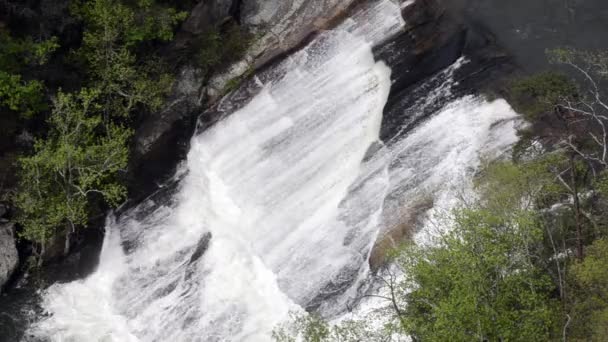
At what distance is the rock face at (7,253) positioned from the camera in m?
33.8

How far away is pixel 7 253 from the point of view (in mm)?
33969

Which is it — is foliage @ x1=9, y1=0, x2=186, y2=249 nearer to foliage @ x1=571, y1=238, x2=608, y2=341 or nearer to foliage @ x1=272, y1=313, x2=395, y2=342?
foliage @ x1=272, y1=313, x2=395, y2=342

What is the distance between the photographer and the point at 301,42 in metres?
36.9

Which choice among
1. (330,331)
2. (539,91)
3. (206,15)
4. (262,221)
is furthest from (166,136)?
(539,91)

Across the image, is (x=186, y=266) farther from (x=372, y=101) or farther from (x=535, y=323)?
(x=535, y=323)

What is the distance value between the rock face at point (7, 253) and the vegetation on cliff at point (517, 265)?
1221 centimetres

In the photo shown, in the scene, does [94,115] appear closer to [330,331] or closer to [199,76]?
[199,76]

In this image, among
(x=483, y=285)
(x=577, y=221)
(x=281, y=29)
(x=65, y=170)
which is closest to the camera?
(x=483, y=285)

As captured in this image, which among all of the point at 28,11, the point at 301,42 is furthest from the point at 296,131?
the point at 28,11

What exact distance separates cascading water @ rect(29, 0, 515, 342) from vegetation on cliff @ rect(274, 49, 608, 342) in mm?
1884

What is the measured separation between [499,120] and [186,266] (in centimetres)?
1482

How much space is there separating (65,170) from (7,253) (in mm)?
4625

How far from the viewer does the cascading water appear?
32.3 metres

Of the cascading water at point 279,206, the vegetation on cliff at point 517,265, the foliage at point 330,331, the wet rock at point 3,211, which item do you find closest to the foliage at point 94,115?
the wet rock at point 3,211
